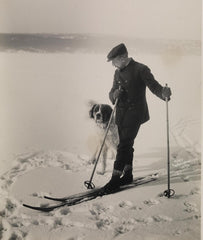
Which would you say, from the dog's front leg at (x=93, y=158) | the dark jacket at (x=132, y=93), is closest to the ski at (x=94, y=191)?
the dog's front leg at (x=93, y=158)

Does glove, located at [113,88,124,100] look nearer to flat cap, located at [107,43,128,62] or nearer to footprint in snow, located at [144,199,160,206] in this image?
flat cap, located at [107,43,128,62]

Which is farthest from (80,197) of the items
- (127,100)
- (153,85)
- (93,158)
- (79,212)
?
(153,85)

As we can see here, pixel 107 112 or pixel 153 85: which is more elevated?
pixel 153 85

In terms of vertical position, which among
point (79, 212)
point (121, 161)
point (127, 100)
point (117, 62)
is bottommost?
point (79, 212)

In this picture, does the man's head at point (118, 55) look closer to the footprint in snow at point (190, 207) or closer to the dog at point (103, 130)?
the dog at point (103, 130)

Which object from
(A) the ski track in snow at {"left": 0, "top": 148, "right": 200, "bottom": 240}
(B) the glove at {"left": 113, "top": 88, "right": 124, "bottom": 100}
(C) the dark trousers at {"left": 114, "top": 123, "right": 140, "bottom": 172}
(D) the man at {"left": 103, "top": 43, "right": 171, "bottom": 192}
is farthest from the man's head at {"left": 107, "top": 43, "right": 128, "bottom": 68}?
(A) the ski track in snow at {"left": 0, "top": 148, "right": 200, "bottom": 240}

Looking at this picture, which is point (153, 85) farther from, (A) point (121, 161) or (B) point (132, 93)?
(A) point (121, 161)
